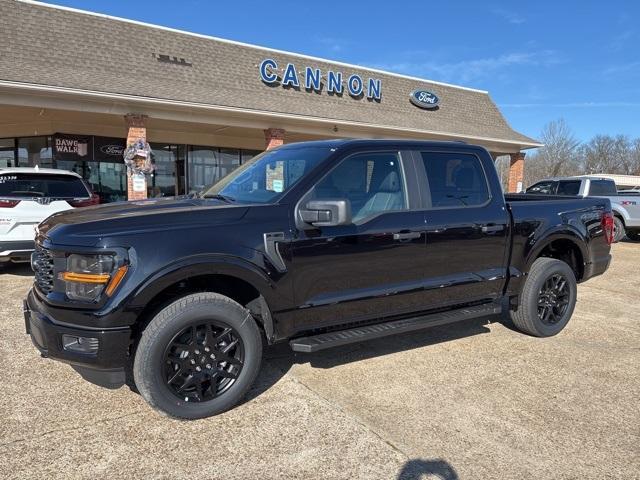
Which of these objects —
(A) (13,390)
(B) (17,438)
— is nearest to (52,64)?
(A) (13,390)

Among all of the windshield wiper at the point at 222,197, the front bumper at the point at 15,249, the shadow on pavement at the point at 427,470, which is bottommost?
the shadow on pavement at the point at 427,470

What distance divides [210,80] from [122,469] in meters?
13.1

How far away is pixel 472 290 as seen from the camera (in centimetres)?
459

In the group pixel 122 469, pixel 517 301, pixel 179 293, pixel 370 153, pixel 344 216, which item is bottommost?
pixel 122 469

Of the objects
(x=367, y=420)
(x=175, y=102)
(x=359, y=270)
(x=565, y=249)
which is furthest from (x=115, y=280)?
(x=175, y=102)

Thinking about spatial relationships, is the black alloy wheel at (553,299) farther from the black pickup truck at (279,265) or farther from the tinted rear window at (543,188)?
the tinted rear window at (543,188)

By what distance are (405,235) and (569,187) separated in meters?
11.2

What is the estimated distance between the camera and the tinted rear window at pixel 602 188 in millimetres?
13422

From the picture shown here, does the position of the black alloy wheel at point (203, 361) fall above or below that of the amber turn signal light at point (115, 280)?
below

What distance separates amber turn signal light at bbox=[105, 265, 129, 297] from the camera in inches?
121

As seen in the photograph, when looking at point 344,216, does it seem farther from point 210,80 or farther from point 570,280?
point 210,80

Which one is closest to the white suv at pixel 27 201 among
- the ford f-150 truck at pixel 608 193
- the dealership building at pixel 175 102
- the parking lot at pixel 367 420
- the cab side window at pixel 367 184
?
the parking lot at pixel 367 420

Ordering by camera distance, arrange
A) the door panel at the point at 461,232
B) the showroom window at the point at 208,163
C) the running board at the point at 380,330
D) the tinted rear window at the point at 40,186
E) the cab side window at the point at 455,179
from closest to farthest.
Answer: the running board at the point at 380,330 < the door panel at the point at 461,232 < the cab side window at the point at 455,179 < the tinted rear window at the point at 40,186 < the showroom window at the point at 208,163

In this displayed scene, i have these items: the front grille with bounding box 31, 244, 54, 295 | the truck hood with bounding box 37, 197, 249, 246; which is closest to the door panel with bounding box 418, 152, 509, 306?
the truck hood with bounding box 37, 197, 249, 246
